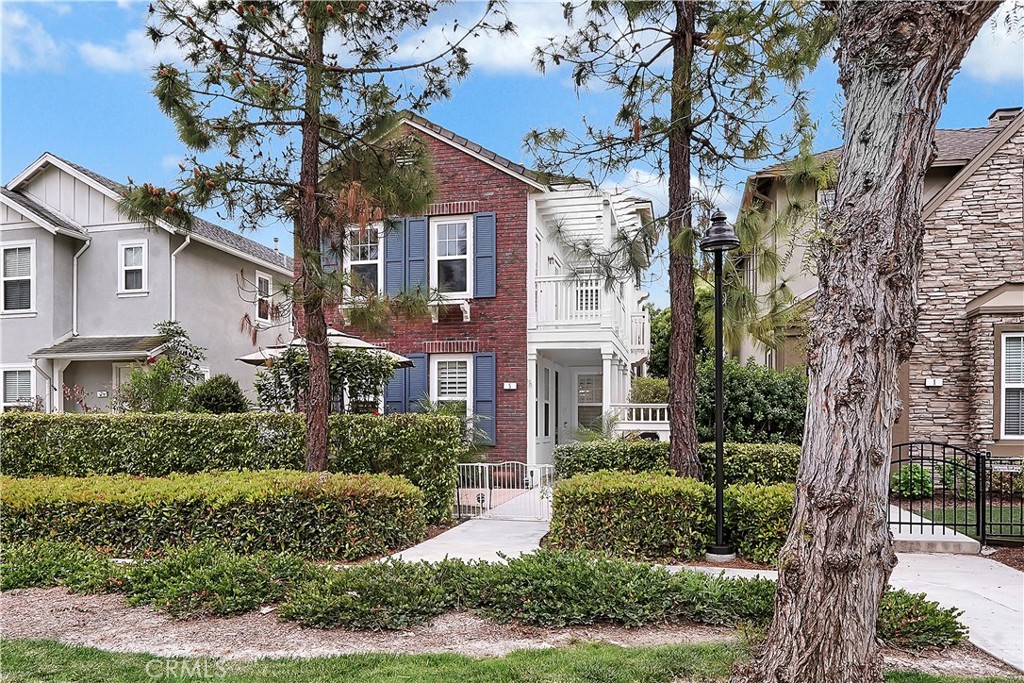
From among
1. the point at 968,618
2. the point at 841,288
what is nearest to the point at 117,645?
the point at 841,288

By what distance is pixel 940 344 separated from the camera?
12.2 metres

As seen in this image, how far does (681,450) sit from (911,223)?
494cm

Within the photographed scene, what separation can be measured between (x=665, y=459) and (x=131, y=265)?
13.7 m

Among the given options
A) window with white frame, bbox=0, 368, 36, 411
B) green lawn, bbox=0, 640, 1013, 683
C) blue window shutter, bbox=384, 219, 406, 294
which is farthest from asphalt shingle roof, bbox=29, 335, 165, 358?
green lawn, bbox=0, 640, 1013, 683

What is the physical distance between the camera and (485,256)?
46.1 feet

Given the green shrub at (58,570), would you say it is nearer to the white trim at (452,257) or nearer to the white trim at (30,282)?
the white trim at (452,257)

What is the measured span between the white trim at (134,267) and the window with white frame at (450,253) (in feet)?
Result: 23.2

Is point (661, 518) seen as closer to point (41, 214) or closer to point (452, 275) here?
point (452, 275)

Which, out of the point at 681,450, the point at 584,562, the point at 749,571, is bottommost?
the point at 749,571

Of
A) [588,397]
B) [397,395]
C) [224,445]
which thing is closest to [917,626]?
[224,445]

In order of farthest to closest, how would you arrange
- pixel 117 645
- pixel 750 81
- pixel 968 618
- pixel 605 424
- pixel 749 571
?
pixel 605 424, pixel 750 81, pixel 749 571, pixel 968 618, pixel 117 645

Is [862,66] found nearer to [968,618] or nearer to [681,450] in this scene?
[968,618]

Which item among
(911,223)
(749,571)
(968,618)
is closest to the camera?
(911,223)

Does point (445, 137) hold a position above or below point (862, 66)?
above
